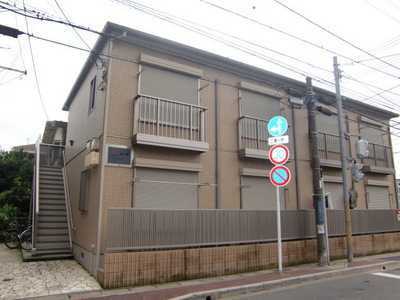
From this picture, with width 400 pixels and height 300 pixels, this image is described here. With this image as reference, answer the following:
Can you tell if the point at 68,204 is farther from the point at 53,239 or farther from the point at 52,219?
the point at 53,239

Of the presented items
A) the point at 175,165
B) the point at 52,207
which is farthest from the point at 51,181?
the point at 175,165

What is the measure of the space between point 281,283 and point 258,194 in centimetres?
394

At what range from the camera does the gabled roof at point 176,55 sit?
8.95 metres

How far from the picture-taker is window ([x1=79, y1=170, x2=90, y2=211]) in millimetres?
9539

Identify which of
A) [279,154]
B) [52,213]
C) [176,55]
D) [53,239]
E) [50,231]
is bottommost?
[53,239]

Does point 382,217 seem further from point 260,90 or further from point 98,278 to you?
point 98,278

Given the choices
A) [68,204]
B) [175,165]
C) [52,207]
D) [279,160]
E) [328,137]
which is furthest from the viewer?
[328,137]

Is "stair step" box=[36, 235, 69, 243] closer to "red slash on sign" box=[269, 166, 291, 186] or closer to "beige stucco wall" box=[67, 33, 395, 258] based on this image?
"beige stucco wall" box=[67, 33, 395, 258]

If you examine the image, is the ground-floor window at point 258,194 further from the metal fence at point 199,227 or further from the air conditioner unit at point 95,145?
the air conditioner unit at point 95,145

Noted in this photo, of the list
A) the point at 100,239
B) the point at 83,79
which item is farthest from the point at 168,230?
the point at 83,79

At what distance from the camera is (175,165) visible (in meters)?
9.21

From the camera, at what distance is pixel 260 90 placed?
38.4 feet

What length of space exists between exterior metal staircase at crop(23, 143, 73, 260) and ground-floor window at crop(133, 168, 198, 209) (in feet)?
12.0

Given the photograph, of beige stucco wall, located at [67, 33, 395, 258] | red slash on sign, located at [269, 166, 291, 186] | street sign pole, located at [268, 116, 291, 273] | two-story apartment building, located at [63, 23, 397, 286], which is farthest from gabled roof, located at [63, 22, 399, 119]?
red slash on sign, located at [269, 166, 291, 186]
